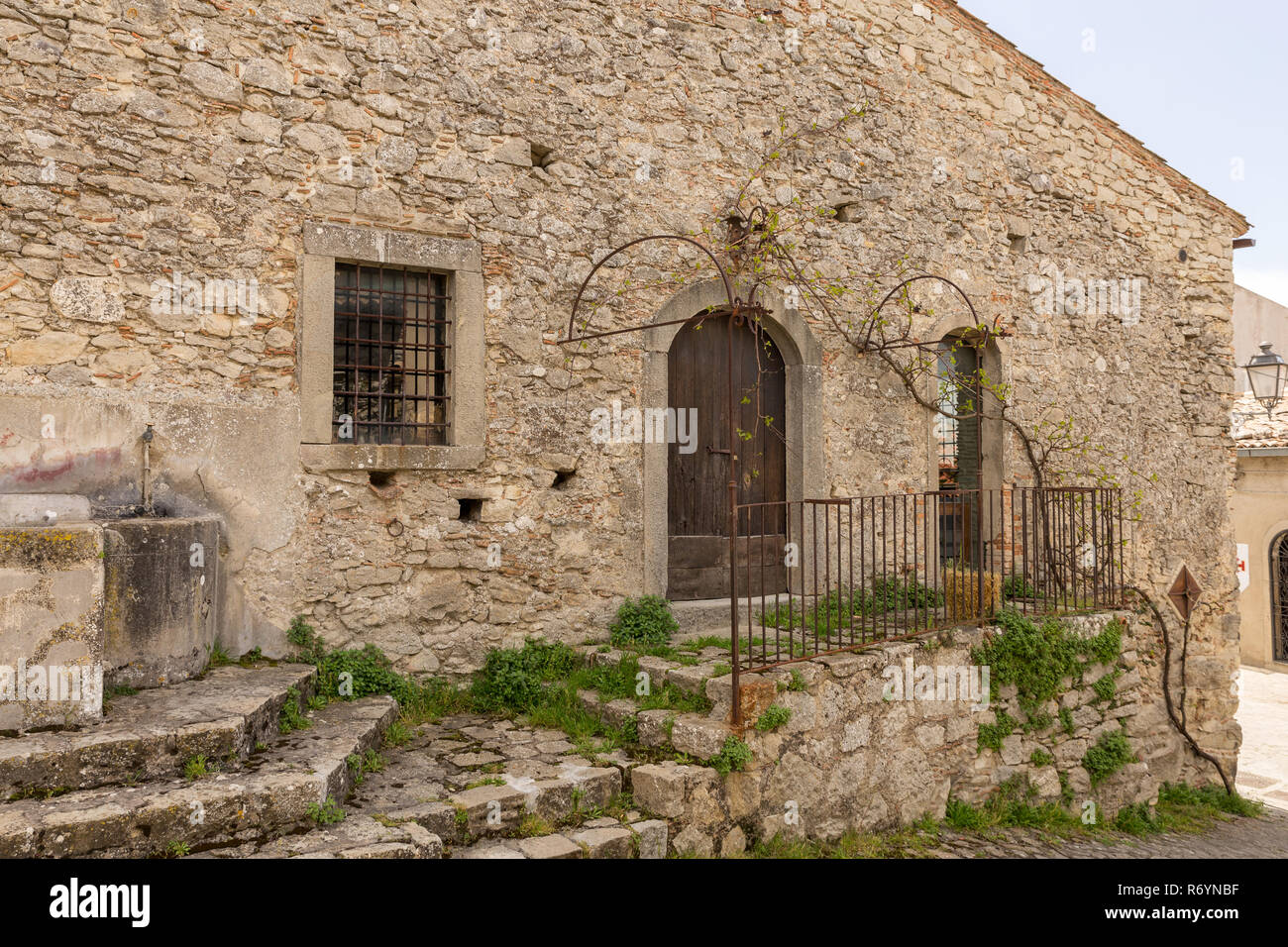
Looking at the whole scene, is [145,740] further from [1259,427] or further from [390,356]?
[1259,427]

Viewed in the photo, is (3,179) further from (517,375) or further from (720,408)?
(720,408)

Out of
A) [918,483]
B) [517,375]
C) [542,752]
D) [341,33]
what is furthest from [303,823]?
[918,483]

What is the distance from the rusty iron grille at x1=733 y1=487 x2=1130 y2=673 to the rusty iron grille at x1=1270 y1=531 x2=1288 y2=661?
7918 mm

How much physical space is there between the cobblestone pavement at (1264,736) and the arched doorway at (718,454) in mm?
6014

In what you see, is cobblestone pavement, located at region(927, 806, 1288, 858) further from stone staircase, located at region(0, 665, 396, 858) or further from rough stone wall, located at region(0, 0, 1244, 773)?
stone staircase, located at region(0, 665, 396, 858)

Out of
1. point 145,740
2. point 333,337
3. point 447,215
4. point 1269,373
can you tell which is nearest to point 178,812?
point 145,740

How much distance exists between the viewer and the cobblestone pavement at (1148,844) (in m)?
5.41

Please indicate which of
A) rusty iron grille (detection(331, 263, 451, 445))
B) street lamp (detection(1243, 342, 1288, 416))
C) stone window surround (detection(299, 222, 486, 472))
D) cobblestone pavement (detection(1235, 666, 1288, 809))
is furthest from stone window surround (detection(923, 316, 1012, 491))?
rusty iron grille (detection(331, 263, 451, 445))

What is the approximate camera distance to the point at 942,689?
581cm

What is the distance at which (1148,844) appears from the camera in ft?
21.3

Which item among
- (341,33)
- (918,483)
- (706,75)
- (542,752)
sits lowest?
(542,752)

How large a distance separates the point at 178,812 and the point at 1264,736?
40.5ft

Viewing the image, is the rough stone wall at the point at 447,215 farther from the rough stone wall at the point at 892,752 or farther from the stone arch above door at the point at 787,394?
the rough stone wall at the point at 892,752

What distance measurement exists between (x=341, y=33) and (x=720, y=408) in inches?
149
